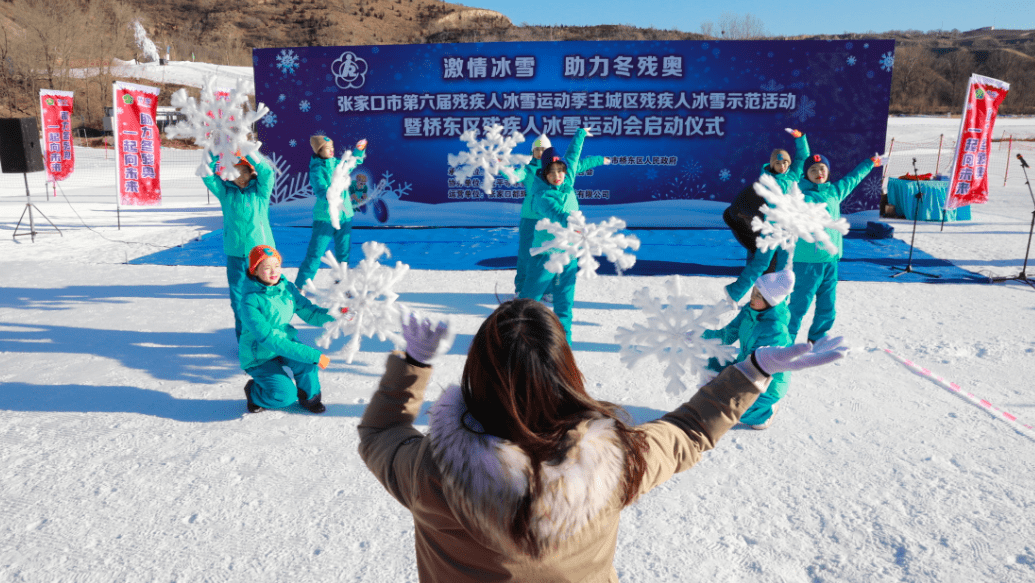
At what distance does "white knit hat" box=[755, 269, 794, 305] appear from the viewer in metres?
2.92

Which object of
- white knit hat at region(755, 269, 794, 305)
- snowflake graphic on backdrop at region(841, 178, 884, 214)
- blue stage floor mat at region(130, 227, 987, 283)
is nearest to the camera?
white knit hat at region(755, 269, 794, 305)

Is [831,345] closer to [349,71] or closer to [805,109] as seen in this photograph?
[805,109]

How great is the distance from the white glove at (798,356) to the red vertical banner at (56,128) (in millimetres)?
15084

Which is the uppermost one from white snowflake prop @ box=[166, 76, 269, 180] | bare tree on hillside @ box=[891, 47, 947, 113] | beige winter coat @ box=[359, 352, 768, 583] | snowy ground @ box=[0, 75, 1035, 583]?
bare tree on hillside @ box=[891, 47, 947, 113]

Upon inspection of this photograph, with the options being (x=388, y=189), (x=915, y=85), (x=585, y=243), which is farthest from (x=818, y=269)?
(x=915, y=85)

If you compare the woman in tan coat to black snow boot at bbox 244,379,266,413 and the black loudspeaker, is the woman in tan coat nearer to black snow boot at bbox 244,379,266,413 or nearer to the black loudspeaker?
black snow boot at bbox 244,379,266,413

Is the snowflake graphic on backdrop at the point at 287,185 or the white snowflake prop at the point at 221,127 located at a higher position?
the white snowflake prop at the point at 221,127

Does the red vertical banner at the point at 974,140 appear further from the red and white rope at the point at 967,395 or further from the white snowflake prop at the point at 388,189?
the white snowflake prop at the point at 388,189

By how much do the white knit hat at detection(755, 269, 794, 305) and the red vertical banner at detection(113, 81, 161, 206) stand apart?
9.86m

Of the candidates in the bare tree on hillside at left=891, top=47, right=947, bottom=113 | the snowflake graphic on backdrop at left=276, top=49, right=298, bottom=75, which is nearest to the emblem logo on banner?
the snowflake graphic on backdrop at left=276, top=49, right=298, bottom=75

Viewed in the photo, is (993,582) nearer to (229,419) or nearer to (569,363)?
(569,363)

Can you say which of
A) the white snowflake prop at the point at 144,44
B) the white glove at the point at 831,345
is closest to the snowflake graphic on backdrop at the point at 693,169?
the white glove at the point at 831,345

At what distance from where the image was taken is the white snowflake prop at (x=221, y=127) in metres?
4.61

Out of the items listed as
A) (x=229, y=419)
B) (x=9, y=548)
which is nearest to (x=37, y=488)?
(x=9, y=548)
